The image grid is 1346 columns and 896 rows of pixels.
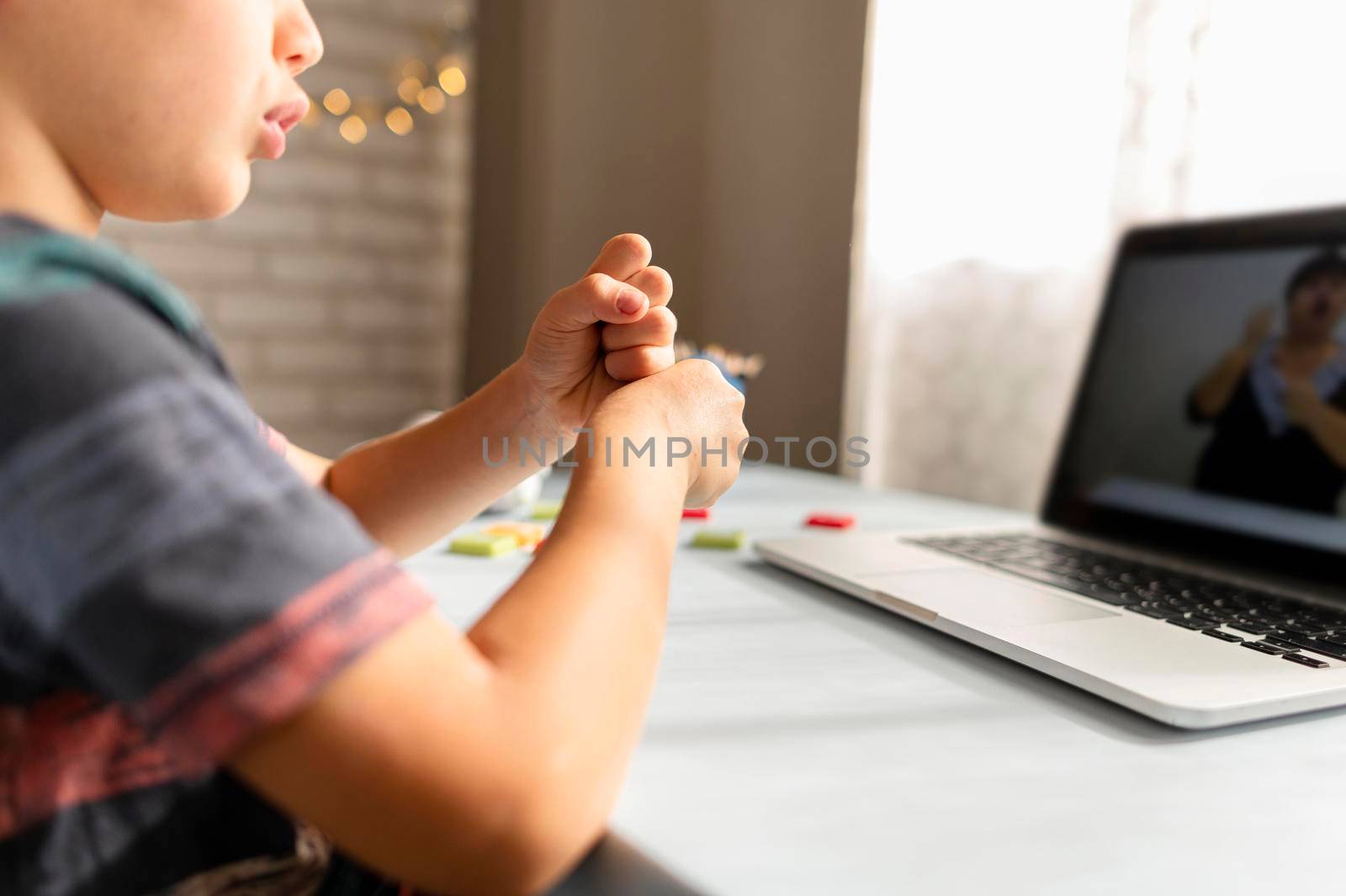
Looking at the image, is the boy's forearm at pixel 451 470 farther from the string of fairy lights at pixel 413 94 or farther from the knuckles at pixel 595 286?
the string of fairy lights at pixel 413 94

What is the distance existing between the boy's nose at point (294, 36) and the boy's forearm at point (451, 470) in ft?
0.71

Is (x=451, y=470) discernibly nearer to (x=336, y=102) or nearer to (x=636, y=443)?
(x=636, y=443)

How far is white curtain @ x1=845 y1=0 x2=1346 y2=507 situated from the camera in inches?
37.2

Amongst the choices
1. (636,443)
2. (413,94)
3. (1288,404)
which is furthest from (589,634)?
(413,94)

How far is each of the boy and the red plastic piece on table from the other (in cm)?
47

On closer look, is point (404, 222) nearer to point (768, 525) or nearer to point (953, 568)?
point (768, 525)

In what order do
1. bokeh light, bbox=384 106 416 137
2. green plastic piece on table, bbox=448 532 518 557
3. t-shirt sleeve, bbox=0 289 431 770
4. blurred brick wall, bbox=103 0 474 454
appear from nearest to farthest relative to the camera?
t-shirt sleeve, bbox=0 289 431 770 < green plastic piece on table, bbox=448 532 518 557 < blurred brick wall, bbox=103 0 474 454 < bokeh light, bbox=384 106 416 137

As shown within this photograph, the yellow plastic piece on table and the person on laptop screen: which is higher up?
the person on laptop screen

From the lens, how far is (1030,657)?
0.50 m

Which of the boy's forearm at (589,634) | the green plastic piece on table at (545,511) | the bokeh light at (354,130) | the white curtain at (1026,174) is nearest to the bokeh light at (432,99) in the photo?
the bokeh light at (354,130)

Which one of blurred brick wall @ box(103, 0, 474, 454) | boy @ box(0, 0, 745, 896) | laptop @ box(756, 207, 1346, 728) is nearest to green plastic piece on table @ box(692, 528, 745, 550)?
laptop @ box(756, 207, 1346, 728)

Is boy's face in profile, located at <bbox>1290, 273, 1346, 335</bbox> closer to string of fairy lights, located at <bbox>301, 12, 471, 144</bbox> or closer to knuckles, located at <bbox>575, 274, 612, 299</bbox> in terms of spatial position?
knuckles, located at <bbox>575, 274, 612, 299</bbox>

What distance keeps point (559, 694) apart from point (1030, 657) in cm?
27

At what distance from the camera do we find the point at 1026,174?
1193mm
